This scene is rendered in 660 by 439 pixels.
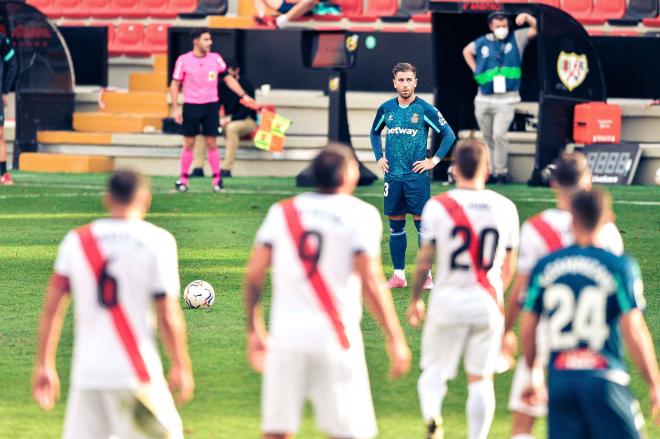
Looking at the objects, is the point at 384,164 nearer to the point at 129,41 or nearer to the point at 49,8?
the point at 129,41

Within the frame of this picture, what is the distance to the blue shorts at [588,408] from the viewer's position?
237 inches

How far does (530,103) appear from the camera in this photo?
24.0m

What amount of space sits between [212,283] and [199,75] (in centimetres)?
815

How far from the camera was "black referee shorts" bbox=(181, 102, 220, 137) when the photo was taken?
2108 centimetres

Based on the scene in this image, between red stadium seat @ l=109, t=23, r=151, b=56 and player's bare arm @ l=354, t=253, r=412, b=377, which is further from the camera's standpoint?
red stadium seat @ l=109, t=23, r=151, b=56

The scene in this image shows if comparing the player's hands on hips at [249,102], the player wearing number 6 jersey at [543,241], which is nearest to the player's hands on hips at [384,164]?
the player wearing number 6 jersey at [543,241]

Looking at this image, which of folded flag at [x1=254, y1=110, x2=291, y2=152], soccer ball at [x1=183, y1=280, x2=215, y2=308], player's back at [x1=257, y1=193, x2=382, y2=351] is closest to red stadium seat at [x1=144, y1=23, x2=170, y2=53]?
folded flag at [x1=254, y1=110, x2=291, y2=152]

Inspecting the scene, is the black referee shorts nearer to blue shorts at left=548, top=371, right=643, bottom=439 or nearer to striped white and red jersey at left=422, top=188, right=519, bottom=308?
Answer: striped white and red jersey at left=422, top=188, right=519, bottom=308

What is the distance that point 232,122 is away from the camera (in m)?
23.5

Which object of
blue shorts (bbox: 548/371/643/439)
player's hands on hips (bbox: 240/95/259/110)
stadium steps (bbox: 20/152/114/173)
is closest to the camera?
blue shorts (bbox: 548/371/643/439)

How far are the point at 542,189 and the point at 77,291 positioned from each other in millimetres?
15983

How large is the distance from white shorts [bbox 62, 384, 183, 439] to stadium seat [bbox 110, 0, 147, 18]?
23.7 meters

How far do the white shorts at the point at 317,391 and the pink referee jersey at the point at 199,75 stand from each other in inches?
578

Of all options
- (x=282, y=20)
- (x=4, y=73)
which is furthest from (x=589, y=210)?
(x=282, y=20)
